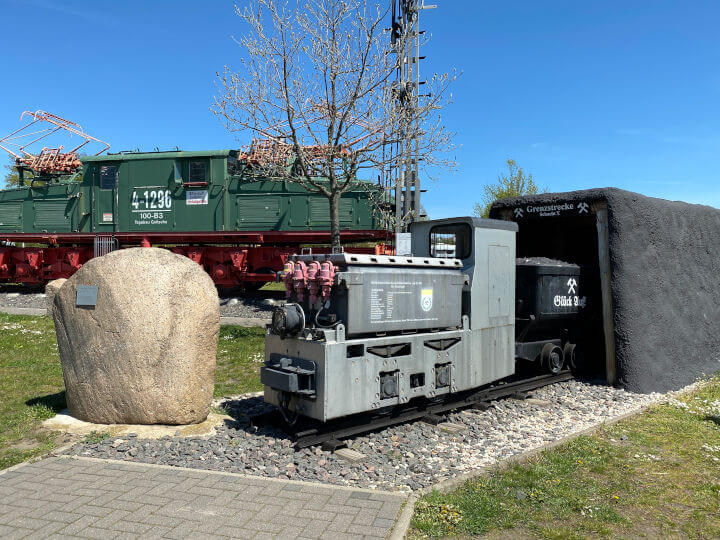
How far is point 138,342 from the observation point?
233 inches

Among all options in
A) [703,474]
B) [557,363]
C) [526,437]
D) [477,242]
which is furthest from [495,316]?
[703,474]

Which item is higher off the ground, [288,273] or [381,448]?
[288,273]

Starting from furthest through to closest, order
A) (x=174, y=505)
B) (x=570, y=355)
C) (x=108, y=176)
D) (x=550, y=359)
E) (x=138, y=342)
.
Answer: (x=108, y=176) → (x=570, y=355) → (x=550, y=359) → (x=138, y=342) → (x=174, y=505)

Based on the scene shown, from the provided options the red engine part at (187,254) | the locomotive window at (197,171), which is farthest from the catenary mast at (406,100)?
the locomotive window at (197,171)

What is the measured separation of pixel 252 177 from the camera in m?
15.8

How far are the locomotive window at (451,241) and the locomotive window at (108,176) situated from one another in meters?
12.7

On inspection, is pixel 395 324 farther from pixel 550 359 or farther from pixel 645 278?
pixel 645 278

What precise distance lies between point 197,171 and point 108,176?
3.07 metres

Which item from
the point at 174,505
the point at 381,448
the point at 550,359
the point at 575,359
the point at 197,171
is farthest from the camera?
the point at 197,171

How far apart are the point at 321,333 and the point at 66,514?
9.11 ft

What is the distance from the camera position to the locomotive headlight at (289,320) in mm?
5961

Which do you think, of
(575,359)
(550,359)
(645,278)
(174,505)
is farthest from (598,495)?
(575,359)

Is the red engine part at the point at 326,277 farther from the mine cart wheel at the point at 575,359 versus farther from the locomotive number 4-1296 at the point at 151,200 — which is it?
the locomotive number 4-1296 at the point at 151,200

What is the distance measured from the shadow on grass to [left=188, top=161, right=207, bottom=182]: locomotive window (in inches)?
385
